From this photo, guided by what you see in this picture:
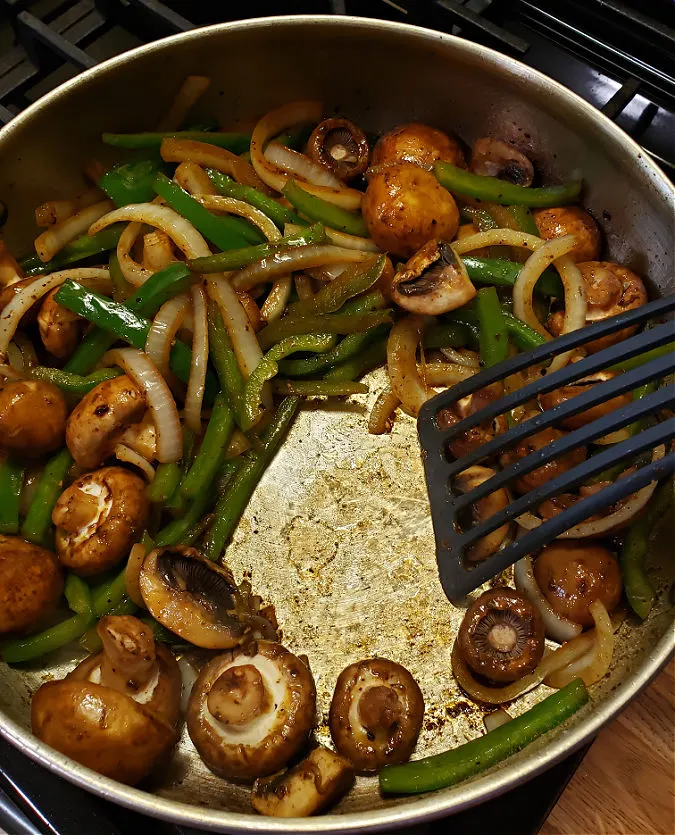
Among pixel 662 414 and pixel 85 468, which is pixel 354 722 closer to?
pixel 85 468

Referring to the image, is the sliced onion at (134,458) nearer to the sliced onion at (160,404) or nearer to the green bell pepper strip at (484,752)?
the sliced onion at (160,404)

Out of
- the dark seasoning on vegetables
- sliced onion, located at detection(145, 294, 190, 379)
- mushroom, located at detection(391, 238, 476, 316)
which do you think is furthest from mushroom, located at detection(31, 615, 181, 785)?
mushroom, located at detection(391, 238, 476, 316)

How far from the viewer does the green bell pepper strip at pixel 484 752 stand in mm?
1748

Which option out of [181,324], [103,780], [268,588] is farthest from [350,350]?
[103,780]

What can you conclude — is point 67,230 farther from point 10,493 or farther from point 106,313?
point 10,493

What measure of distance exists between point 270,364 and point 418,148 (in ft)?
2.90

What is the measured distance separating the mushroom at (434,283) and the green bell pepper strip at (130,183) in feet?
3.02

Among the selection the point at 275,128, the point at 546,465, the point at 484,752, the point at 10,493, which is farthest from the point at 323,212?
the point at 484,752

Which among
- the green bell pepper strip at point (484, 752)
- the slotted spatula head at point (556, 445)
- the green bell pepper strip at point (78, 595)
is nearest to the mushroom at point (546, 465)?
the slotted spatula head at point (556, 445)

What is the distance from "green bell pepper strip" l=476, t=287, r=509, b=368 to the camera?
7.23ft

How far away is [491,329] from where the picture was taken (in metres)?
2.21

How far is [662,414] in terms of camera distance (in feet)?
7.06

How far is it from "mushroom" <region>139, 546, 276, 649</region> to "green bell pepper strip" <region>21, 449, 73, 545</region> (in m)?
0.37

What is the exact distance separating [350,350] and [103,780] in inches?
53.0
